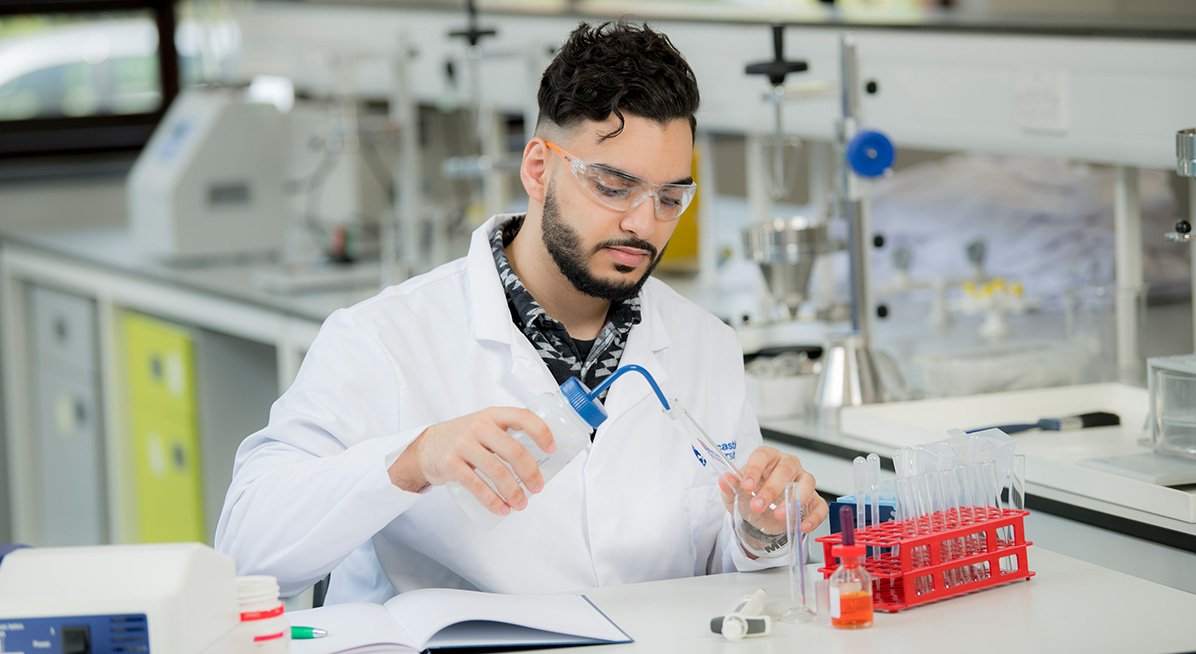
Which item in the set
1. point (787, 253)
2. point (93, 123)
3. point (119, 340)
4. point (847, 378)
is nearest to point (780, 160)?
point (787, 253)

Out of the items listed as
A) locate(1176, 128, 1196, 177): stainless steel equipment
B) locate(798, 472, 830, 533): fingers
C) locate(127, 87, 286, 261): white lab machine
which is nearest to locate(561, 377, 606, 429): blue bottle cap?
locate(798, 472, 830, 533): fingers

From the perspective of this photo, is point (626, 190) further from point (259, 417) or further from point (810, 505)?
point (259, 417)

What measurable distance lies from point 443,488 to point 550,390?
17 cm

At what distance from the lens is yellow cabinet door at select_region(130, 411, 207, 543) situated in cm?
366

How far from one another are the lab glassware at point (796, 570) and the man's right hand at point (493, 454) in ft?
0.88

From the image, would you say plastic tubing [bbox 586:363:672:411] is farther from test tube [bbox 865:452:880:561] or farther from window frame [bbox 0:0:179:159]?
window frame [bbox 0:0:179:159]

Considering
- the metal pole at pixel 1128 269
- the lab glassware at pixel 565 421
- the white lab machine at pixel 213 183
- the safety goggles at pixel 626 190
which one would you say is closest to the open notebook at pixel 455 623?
the lab glassware at pixel 565 421

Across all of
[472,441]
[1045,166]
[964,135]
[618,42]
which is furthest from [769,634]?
[1045,166]

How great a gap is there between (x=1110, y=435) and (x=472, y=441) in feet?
3.46

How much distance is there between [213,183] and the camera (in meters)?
3.99

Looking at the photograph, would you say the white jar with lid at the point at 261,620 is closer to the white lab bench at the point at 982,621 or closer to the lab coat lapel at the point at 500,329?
the white lab bench at the point at 982,621

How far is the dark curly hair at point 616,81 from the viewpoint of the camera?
68.6 inches

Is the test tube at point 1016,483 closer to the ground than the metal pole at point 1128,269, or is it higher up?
closer to the ground

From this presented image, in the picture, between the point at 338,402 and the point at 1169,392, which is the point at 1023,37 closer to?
the point at 1169,392
